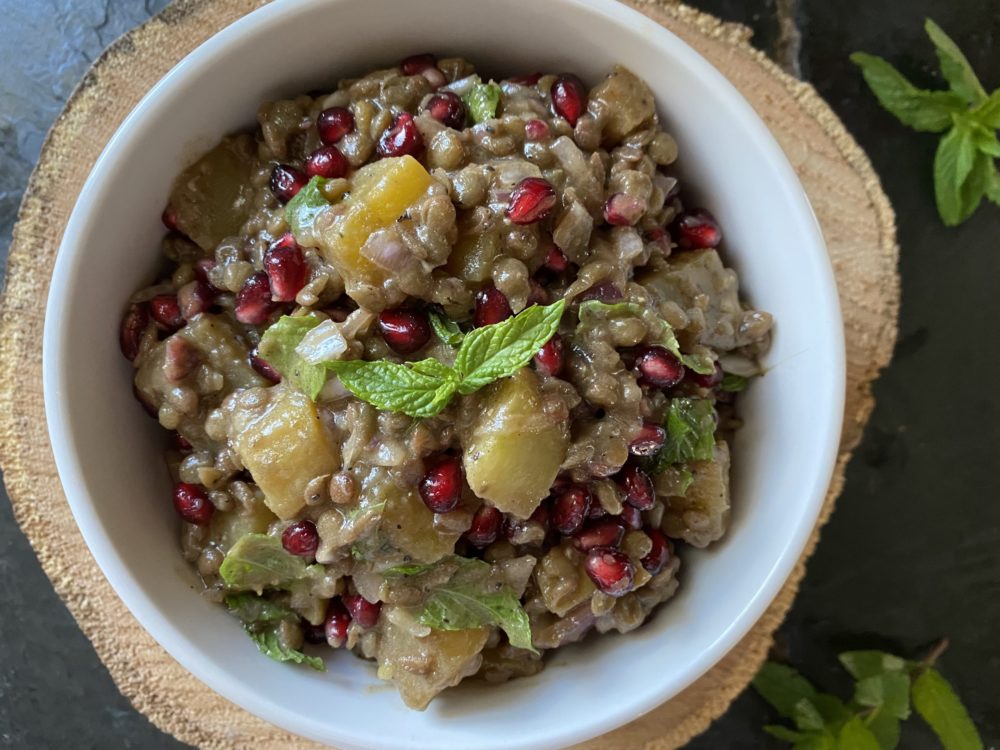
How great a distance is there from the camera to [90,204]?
95.3 inches

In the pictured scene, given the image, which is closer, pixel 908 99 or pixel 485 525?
pixel 485 525

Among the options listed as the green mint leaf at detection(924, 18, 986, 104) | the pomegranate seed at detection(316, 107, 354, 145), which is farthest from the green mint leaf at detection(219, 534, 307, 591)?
the green mint leaf at detection(924, 18, 986, 104)

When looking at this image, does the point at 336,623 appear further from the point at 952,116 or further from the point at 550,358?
the point at 952,116

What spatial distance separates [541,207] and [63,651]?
8.88 feet

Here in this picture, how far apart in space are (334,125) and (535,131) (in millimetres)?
560

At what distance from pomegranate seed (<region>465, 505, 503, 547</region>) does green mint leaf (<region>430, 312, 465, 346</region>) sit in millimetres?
430

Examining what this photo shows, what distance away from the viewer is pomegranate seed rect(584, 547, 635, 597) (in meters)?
2.39

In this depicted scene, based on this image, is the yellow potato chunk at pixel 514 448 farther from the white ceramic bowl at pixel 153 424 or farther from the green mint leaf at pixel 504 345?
the white ceramic bowl at pixel 153 424

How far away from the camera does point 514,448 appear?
220cm

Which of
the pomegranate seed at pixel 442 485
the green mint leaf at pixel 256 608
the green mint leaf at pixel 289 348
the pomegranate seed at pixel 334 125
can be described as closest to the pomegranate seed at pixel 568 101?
the pomegranate seed at pixel 334 125

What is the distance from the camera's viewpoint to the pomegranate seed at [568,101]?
256 centimetres

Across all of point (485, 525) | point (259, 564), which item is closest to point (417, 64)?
point (485, 525)

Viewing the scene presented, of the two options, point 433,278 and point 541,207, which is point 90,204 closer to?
point 433,278

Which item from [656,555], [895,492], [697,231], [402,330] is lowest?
[895,492]
